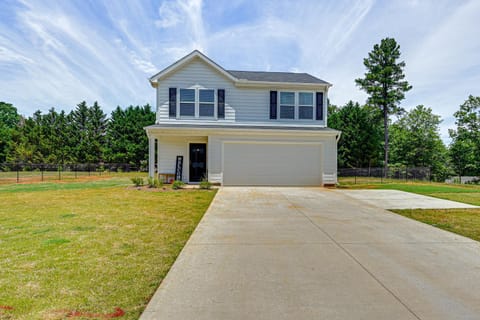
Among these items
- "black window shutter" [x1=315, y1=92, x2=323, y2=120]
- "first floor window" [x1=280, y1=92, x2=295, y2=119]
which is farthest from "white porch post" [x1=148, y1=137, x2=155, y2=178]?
"black window shutter" [x1=315, y1=92, x2=323, y2=120]

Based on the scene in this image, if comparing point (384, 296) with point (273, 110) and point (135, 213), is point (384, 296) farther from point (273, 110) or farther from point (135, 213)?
point (273, 110)

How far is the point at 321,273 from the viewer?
10.5ft

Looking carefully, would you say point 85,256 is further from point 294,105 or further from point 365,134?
point 365,134

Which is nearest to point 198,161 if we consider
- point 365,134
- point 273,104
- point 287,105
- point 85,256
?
point 273,104

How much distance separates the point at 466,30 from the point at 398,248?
14.8 metres

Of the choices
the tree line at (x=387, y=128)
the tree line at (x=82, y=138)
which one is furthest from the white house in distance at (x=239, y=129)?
the tree line at (x=82, y=138)

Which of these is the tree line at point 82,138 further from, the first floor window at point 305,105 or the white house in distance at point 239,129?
the first floor window at point 305,105

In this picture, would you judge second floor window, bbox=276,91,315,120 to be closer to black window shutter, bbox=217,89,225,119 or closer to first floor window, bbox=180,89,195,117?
black window shutter, bbox=217,89,225,119

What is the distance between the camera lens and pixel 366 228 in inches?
213

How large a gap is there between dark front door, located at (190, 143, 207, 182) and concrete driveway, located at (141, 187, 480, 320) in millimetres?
8481

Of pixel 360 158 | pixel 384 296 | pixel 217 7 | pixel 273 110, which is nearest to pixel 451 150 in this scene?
pixel 360 158

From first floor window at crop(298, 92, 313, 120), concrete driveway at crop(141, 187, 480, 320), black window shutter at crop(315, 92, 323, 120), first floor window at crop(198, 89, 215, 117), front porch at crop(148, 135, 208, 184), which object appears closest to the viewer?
concrete driveway at crop(141, 187, 480, 320)

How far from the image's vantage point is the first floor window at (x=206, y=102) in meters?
13.9

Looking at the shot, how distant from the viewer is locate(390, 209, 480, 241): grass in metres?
5.27
